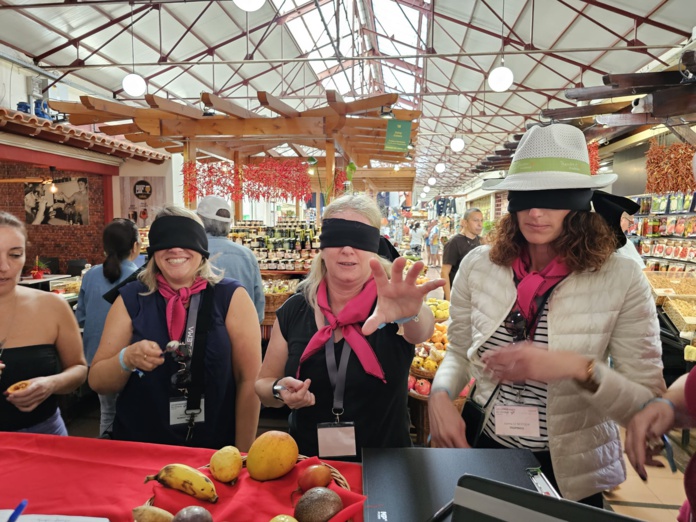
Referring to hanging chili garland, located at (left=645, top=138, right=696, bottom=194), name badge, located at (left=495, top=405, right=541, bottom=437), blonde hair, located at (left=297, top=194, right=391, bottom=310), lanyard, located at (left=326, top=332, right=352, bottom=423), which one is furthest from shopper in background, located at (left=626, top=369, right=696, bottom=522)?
hanging chili garland, located at (left=645, top=138, right=696, bottom=194)

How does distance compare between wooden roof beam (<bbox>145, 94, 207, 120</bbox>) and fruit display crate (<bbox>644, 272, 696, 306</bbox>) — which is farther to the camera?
wooden roof beam (<bbox>145, 94, 207, 120</bbox>)

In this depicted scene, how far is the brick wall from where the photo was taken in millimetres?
11953

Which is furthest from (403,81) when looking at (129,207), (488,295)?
(488,295)

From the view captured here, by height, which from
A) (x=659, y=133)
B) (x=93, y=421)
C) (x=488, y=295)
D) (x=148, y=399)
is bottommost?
(x=93, y=421)

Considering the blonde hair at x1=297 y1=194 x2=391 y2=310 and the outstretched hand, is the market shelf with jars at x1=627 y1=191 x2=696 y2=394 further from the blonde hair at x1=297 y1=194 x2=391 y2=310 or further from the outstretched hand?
the outstretched hand

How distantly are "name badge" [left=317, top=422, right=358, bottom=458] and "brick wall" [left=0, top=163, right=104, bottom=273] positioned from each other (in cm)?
1206

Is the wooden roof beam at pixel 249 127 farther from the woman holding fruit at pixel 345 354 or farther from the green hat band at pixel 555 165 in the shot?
the green hat band at pixel 555 165

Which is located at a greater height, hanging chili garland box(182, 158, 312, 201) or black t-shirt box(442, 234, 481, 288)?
hanging chili garland box(182, 158, 312, 201)

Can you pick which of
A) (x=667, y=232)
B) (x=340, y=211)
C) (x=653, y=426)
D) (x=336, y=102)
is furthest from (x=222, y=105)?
(x=667, y=232)

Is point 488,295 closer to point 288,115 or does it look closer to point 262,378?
point 262,378

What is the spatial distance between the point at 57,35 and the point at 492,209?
741 inches

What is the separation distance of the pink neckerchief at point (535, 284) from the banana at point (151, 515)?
118 centimetres

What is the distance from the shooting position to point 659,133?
838 centimetres

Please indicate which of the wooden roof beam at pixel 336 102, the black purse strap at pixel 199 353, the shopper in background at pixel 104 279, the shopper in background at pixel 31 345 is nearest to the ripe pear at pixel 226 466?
the black purse strap at pixel 199 353
